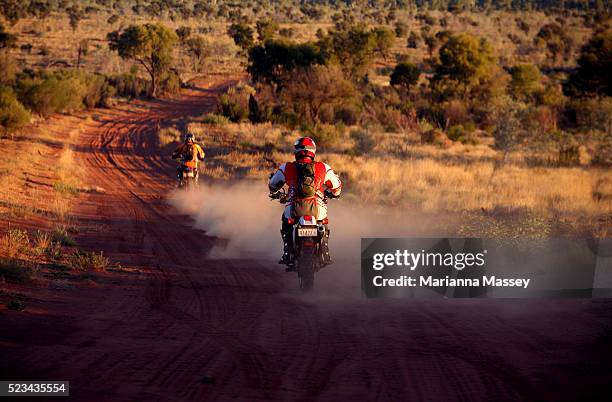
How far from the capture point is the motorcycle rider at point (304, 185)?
10.0 meters

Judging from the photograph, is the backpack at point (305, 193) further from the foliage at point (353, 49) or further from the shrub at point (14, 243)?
the foliage at point (353, 49)

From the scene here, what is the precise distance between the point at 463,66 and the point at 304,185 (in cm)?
4469

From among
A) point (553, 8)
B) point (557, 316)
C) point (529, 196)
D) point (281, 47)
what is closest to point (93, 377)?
point (557, 316)

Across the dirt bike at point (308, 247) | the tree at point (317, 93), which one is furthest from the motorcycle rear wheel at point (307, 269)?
the tree at point (317, 93)

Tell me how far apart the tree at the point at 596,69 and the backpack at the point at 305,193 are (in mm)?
29474

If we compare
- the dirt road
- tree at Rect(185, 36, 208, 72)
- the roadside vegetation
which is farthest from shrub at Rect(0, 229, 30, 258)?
tree at Rect(185, 36, 208, 72)

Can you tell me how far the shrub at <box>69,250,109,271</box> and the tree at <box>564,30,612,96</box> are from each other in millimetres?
30844

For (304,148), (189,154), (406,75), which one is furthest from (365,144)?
(406,75)

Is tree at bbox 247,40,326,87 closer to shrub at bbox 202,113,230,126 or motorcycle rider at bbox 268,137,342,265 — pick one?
shrub at bbox 202,113,230,126

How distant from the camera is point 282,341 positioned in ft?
24.9

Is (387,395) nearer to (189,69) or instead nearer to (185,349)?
(185,349)

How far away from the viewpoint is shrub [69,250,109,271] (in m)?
10.7

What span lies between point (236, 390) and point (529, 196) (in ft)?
46.1

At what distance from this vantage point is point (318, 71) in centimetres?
4109
